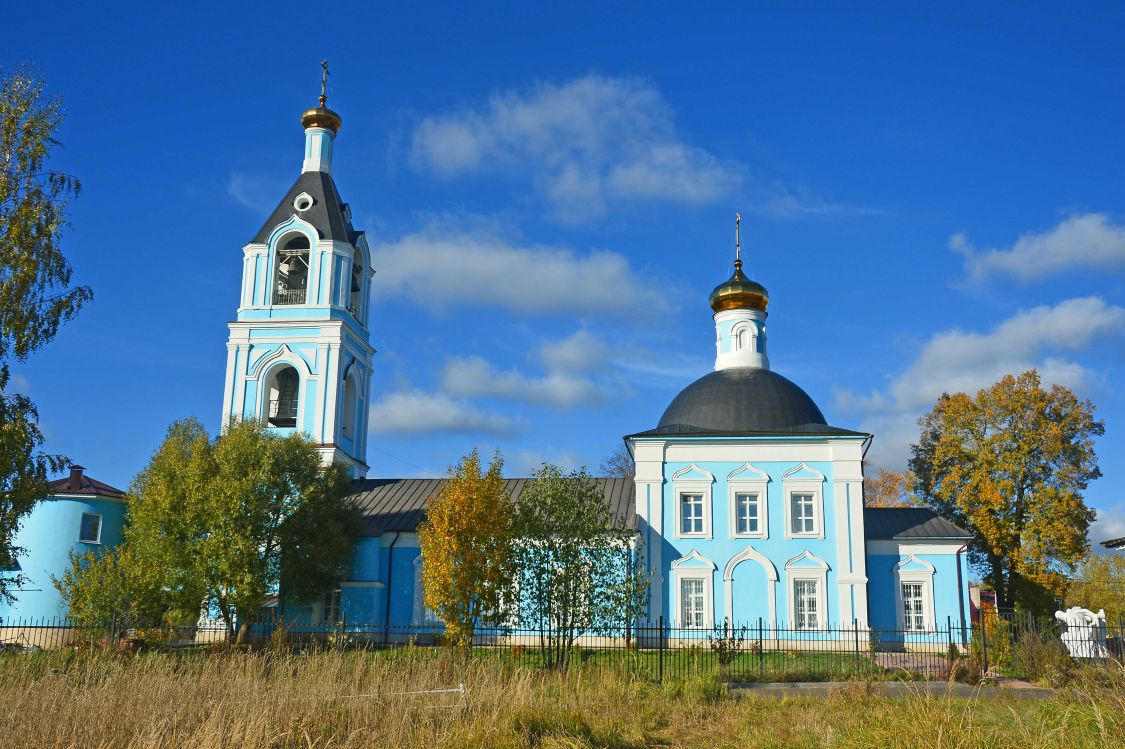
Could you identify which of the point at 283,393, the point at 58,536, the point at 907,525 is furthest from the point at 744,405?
the point at 58,536

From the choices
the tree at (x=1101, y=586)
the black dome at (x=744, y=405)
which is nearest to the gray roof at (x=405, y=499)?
the black dome at (x=744, y=405)

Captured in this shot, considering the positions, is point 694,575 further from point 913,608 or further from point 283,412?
point 283,412

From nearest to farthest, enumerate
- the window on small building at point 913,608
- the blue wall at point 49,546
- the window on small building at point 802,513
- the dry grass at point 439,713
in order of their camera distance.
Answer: the dry grass at point 439,713, the window on small building at point 913,608, the window on small building at point 802,513, the blue wall at point 49,546

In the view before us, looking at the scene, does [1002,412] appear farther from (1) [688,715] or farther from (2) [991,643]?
(1) [688,715]

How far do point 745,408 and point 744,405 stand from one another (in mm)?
118

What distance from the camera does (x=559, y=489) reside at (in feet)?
70.5

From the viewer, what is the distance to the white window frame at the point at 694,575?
2676 cm

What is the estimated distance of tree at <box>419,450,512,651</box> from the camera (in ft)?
65.8

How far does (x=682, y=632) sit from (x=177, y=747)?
19705mm

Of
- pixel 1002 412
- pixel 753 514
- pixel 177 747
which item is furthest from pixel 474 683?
pixel 1002 412

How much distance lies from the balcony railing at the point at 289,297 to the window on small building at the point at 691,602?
15232mm

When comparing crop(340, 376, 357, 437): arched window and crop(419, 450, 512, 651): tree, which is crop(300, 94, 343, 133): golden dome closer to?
crop(340, 376, 357, 437): arched window

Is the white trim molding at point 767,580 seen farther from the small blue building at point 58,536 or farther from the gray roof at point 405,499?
the small blue building at point 58,536

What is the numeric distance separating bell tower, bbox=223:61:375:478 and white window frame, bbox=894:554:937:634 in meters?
16.9
